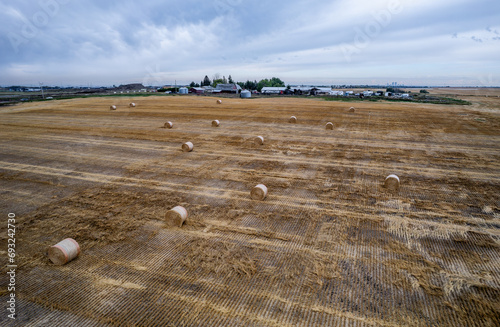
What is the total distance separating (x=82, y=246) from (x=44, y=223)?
7.19 ft

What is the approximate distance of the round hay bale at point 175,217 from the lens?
327 inches

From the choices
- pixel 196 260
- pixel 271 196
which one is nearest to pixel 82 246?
pixel 196 260

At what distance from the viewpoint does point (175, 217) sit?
27.3ft

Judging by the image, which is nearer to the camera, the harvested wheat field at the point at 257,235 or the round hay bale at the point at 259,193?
the harvested wheat field at the point at 257,235

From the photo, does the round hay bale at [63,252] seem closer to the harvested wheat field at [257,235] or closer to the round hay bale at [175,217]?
the harvested wheat field at [257,235]

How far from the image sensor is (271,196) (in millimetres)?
10414

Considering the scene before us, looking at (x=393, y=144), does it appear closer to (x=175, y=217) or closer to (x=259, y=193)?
(x=259, y=193)

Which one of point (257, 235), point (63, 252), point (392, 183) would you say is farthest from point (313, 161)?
point (63, 252)

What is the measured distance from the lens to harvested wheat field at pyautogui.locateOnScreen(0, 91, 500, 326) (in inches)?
215

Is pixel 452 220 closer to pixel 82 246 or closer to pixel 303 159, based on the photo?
pixel 303 159

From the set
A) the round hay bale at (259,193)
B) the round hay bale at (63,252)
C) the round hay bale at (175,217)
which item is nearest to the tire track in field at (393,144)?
the round hay bale at (259,193)

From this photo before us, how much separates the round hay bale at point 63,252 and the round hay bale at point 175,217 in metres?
2.47

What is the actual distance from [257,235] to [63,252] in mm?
4929

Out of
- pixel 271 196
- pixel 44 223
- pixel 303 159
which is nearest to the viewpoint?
pixel 44 223
